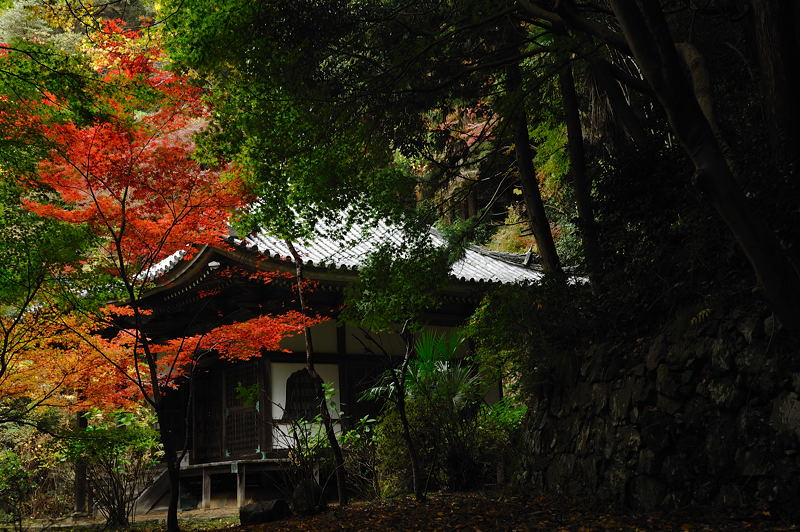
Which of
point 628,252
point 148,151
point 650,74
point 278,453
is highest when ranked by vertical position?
point 148,151

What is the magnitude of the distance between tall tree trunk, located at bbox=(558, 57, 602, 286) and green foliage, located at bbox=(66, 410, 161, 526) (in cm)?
535

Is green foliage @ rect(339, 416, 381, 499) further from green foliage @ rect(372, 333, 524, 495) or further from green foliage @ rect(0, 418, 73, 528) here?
green foliage @ rect(0, 418, 73, 528)

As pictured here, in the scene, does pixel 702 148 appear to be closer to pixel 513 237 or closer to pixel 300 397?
pixel 300 397

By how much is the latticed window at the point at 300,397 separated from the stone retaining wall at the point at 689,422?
6586 mm

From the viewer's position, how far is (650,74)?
356cm

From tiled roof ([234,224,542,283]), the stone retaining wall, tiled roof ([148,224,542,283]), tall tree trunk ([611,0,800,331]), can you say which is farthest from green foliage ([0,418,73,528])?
tall tree trunk ([611,0,800,331])

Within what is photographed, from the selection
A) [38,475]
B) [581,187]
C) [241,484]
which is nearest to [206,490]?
[241,484]

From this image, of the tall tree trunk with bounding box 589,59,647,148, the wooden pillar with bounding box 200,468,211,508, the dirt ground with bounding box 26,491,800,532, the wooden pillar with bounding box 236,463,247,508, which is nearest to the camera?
the dirt ground with bounding box 26,491,800,532

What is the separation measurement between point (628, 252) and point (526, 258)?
402 inches

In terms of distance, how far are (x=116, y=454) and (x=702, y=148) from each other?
332 inches

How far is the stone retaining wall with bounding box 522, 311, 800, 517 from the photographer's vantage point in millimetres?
4125

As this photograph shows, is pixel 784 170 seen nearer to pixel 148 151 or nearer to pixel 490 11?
pixel 490 11

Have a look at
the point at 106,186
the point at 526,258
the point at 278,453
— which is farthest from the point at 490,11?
the point at 526,258

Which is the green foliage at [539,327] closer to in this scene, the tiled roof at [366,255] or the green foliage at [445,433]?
the green foliage at [445,433]
